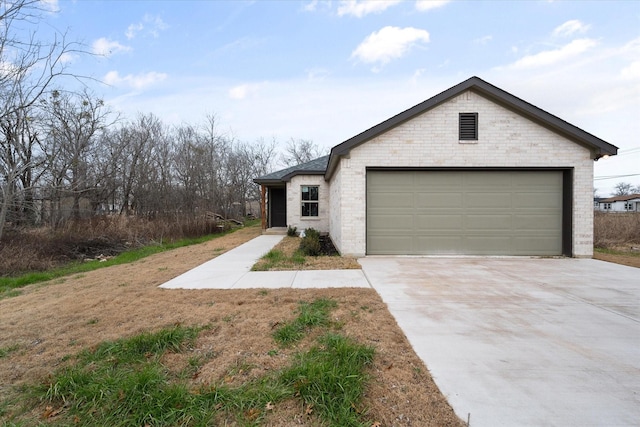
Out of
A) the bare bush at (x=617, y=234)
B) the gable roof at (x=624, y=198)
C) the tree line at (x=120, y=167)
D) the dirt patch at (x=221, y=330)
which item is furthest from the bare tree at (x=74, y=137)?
the gable roof at (x=624, y=198)

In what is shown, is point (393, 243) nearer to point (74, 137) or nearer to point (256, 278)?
point (256, 278)

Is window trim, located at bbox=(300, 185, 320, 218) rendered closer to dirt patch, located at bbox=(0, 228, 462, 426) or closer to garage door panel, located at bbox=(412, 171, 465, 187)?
garage door panel, located at bbox=(412, 171, 465, 187)

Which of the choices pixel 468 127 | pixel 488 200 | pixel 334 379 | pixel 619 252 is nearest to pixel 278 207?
pixel 468 127

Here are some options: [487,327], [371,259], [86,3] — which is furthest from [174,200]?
[487,327]

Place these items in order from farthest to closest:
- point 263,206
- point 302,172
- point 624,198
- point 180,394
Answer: point 624,198 < point 263,206 < point 302,172 < point 180,394

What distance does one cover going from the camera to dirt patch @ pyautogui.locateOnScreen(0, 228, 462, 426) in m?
2.22

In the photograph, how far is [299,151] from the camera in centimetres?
3816

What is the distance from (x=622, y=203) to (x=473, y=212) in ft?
237

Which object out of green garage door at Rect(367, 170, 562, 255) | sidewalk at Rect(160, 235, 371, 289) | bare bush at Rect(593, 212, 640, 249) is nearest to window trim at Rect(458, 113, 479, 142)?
green garage door at Rect(367, 170, 562, 255)

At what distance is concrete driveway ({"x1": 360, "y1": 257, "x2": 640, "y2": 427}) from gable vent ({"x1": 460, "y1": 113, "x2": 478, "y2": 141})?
4.01 meters

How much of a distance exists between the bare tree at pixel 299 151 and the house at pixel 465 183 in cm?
3017

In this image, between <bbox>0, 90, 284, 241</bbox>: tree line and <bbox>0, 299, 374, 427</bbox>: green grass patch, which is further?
<bbox>0, 90, 284, 241</bbox>: tree line

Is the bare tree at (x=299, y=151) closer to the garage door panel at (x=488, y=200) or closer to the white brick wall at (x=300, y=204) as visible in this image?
the white brick wall at (x=300, y=204)

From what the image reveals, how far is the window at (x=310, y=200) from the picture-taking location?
15.0 m
